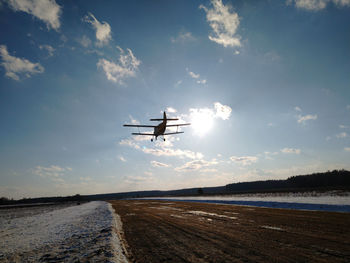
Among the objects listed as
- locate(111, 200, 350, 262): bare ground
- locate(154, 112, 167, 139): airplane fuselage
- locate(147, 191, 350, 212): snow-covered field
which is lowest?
locate(147, 191, 350, 212): snow-covered field

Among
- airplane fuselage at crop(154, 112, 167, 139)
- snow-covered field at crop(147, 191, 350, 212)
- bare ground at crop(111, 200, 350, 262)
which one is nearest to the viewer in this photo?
bare ground at crop(111, 200, 350, 262)

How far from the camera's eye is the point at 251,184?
18050cm

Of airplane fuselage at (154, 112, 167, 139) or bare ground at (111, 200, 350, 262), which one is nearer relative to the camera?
bare ground at (111, 200, 350, 262)

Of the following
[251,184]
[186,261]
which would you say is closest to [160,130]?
[186,261]

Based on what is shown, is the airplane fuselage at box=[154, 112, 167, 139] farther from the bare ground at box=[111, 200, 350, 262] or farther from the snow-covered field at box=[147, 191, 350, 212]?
the bare ground at box=[111, 200, 350, 262]

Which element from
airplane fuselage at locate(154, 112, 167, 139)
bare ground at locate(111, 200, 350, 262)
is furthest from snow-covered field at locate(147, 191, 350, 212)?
airplane fuselage at locate(154, 112, 167, 139)

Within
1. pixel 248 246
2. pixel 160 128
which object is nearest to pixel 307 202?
pixel 248 246

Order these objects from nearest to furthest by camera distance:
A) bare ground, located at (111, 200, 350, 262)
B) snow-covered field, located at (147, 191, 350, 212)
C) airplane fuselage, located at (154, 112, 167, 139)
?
bare ground, located at (111, 200, 350, 262), snow-covered field, located at (147, 191, 350, 212), airplane fuselage, located at (154, 112, 167, 139)

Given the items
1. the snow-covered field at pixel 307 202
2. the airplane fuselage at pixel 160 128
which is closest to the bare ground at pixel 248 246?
the snow-covered field at pixel 307 202

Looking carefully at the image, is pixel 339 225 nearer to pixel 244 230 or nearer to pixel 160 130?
pixel 244 230

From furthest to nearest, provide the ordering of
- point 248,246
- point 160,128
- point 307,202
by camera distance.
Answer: point 160,128
point 307,202
point 248,246

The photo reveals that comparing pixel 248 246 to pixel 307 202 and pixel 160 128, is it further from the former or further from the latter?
pixel 160 128

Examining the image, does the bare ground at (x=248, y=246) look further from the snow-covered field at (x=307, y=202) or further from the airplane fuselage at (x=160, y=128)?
the airplane fuselage at (x=160, y=128)

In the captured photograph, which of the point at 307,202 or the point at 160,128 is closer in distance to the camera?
the point at 307,202
